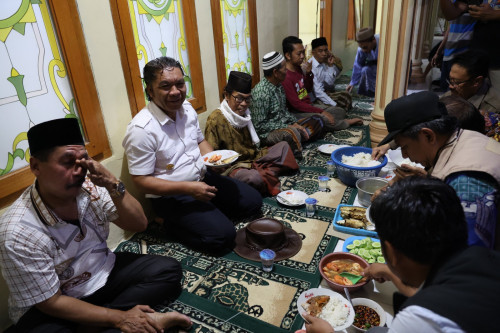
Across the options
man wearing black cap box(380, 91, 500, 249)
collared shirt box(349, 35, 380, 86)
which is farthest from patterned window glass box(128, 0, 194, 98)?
collared shirt box(349, 35, 380, 86)

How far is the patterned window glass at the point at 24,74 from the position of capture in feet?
6.82

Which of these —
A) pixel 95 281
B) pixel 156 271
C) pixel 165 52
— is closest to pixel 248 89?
pixel 165 52

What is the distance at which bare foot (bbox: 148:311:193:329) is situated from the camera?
1.97m

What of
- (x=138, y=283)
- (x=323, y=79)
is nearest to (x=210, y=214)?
(x=138, y=283)

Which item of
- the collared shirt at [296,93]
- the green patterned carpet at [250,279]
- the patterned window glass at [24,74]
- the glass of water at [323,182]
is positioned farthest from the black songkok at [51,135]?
the collared shirt at [296,93]

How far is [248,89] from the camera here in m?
3.54

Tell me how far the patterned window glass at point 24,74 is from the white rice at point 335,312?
214 cm

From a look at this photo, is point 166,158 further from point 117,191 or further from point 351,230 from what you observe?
point 351,230

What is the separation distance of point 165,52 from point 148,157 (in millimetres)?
1242

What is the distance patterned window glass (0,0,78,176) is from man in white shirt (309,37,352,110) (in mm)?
4310

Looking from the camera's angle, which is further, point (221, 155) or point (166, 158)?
point (221, 155)

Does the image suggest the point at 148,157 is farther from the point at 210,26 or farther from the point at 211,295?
the point at 210,26

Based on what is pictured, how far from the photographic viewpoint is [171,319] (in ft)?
6.54

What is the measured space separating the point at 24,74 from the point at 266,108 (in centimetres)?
262
